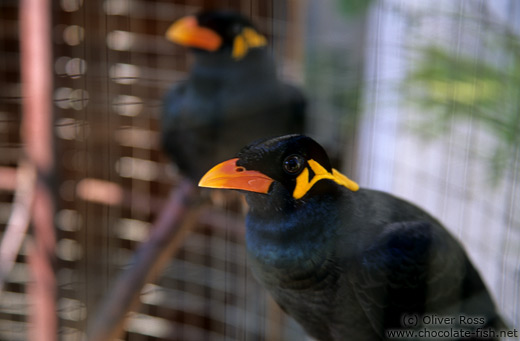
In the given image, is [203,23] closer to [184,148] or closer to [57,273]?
[184,148]

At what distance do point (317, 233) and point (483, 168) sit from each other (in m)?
0.56

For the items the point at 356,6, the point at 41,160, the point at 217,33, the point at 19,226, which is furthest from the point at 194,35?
the point at 19,226

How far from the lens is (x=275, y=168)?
1.31 feet

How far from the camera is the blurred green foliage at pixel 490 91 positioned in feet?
2.06

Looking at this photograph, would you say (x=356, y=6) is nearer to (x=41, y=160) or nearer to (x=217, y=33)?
(x=217, y=33)

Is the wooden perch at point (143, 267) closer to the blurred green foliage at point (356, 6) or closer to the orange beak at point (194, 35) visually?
the orange beak at point (194, 35)

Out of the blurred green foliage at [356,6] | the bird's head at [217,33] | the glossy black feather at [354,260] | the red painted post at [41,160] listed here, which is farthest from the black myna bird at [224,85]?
the glossy black feather at [354,260]

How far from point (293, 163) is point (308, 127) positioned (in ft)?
2.17

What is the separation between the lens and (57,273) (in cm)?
107

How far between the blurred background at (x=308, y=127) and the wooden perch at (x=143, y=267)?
5cm

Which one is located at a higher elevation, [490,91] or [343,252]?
[490,91]

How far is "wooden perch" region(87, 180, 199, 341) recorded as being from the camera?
3.34 ft

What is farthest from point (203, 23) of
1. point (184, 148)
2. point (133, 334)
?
point (133, 334)

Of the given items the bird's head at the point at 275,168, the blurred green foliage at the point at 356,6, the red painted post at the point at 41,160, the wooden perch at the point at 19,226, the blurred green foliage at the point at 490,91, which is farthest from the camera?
the wooden perch at the point at 19,226
